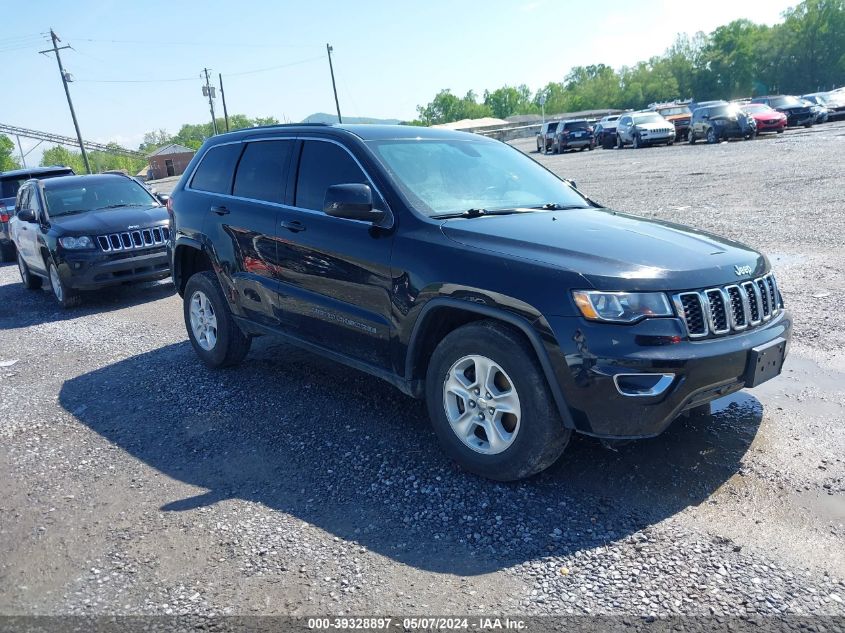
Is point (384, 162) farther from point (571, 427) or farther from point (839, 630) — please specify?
point (839, 630)

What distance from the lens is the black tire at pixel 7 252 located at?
16.2m

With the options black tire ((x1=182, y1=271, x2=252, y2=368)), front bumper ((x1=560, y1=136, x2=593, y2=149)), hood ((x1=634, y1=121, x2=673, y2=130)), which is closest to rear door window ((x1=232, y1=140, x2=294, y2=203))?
black tire ((x1=182, y1=271, x2=252, y2=368))

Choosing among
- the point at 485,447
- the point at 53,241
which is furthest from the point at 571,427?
the point at 53,241

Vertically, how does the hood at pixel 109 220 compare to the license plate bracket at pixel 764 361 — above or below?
above

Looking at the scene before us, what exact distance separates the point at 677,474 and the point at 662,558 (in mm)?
807

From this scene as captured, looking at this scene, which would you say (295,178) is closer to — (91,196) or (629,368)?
(629,368)

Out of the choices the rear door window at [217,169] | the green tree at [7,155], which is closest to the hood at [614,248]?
the rear door window at [217,169]

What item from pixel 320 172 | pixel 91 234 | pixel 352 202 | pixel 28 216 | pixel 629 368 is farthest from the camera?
pixel 28 216

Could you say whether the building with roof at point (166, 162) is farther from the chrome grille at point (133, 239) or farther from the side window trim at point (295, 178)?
the side window trim at point (295, 178)

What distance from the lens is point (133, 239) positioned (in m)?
9.63

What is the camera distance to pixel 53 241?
31.1 feet

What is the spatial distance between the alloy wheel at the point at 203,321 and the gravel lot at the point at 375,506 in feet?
0.94

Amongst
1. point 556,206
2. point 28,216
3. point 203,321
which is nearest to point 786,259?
point 556,206

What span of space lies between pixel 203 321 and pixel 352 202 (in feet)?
8.89
